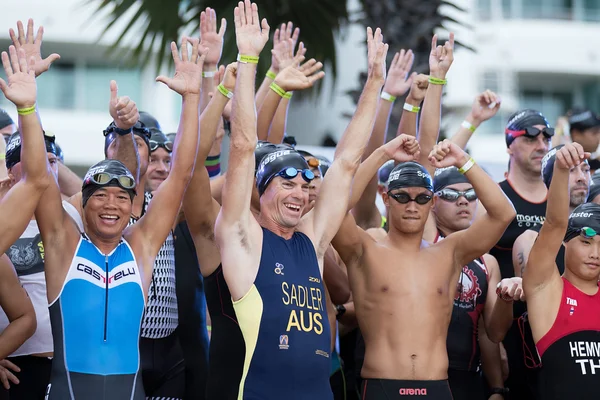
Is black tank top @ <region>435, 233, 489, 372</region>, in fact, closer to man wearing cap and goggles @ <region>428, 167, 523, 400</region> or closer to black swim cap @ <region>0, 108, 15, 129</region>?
man wearing cap and goggles @ <region>428, 167, 523, 400</region>

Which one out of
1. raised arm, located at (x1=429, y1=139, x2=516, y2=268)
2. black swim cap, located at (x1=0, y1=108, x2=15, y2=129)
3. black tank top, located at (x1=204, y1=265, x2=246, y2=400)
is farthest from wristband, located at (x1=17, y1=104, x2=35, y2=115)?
raised arm, located at (x1=429, y1=139, x2=516, y2=268)

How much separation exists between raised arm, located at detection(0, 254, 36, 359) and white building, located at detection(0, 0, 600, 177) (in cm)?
1602

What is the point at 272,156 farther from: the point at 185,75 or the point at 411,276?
the point at 411,276

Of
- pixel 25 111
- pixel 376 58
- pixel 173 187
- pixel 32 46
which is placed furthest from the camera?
pixel 376 58

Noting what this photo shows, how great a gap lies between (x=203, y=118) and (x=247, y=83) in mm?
692

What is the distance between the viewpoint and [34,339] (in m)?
5.86

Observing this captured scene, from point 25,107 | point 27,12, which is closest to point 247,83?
point 25,107

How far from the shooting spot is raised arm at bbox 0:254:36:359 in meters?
5.48

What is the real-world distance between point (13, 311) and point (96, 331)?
0.85 meters

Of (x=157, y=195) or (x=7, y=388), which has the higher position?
(x=157, y=195)

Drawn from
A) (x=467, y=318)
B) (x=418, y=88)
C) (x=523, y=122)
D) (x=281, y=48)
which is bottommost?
(x=467, y=318)

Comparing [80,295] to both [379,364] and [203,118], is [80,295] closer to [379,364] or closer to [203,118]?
[203,118]

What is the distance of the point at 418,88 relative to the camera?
23.8 feet

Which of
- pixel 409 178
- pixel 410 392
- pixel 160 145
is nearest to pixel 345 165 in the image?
pixel 409 178
